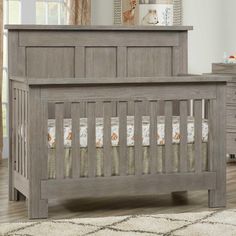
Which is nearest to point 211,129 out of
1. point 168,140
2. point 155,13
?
point 168,140

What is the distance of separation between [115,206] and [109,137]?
393mm

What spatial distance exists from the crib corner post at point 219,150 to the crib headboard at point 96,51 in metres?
0.61

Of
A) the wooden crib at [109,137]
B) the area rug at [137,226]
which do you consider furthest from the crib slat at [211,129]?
the area rug at [137,226]

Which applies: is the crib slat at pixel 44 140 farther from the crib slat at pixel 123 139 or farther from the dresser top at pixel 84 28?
the dresser top at pixel 84 28

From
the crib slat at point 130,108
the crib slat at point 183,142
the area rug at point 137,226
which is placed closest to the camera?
the area rug at point 137,226

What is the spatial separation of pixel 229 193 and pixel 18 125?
1189 mm

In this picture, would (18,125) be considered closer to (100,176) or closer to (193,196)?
(100,176)

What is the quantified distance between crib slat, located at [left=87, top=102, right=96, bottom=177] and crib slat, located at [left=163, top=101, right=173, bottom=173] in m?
0.35

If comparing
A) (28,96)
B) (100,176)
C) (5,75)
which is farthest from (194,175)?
(5,75)

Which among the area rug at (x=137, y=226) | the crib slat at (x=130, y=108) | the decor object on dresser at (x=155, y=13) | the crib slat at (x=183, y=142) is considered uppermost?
the decor object on dresser at (x=155, y=13)

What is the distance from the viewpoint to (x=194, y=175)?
3471 mm

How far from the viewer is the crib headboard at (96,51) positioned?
3779 mm

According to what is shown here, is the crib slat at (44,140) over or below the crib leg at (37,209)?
over

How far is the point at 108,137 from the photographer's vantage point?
11.0 feet
